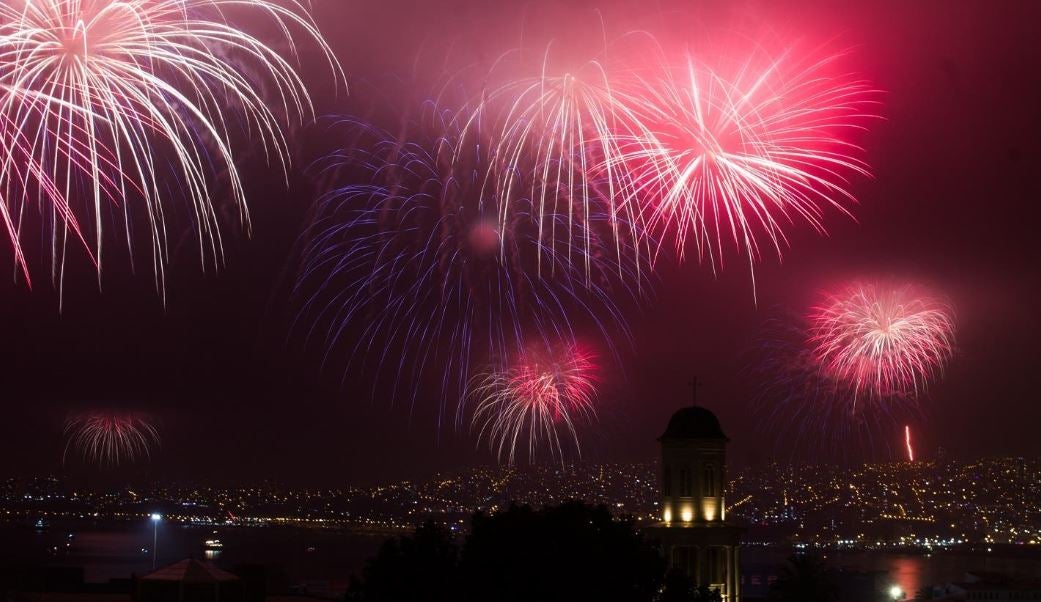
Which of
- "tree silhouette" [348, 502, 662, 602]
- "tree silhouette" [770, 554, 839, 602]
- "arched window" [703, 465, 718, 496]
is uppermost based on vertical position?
"arched window" [703, 465, 718, 496]

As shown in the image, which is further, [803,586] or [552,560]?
[803,586]

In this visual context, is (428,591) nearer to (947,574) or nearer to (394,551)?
(394,551)

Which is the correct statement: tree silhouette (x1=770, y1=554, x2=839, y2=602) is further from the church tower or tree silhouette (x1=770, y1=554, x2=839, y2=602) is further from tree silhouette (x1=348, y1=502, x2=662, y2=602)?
tree silhouette (x1=348, y1=502, x2=662, y2=602)

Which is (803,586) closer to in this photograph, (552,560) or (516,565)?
(552,560)

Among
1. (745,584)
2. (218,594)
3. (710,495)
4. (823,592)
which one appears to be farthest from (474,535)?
(745,584)

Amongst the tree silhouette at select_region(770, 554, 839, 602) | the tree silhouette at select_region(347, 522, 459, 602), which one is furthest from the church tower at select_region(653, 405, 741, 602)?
the tree silhouette at select_region(770, 554, 839, 602)

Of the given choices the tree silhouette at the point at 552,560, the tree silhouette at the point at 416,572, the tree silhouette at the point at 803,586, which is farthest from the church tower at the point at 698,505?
the tree silhouette at the point at 803,586

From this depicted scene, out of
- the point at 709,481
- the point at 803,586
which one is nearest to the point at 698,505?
the point at 709,481

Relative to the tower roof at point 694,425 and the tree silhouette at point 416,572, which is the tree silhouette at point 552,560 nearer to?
the tree silhouette at point 416,572
